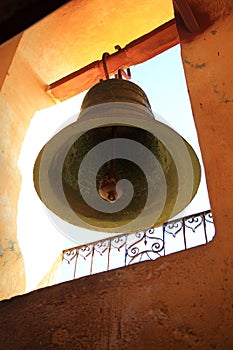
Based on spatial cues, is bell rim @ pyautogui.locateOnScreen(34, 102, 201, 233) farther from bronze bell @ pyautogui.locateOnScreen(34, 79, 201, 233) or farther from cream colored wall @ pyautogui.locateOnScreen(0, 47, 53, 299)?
cream colored wall @ pyautogui.locateOnScreen(0, 47, 53, 299)

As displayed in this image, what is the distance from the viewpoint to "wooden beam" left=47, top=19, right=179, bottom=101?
6.71 ft

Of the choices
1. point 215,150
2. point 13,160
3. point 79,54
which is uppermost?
point 79,54

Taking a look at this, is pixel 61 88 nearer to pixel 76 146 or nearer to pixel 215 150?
pixel 76 146

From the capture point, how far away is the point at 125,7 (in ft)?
7.79

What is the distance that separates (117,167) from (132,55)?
0.86 metres

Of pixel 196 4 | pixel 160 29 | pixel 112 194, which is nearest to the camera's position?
pixel 112 194

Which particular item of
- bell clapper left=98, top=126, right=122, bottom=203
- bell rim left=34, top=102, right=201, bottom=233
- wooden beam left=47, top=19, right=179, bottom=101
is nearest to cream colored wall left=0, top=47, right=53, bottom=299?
wooden beam left=47, top=19, right=179, bottom=101

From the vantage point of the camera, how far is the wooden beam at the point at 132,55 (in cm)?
204

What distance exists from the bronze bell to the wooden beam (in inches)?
20.6

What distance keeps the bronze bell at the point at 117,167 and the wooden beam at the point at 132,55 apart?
524 mm

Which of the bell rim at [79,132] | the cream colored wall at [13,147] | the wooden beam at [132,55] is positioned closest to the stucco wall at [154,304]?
the bell rim at [79,132]

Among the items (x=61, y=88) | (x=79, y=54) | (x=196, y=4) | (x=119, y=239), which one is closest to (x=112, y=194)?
(x=119, y=239)

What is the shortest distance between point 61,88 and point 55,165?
1.00 meters

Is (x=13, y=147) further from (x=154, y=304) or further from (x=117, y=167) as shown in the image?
(x=154, y=304)
